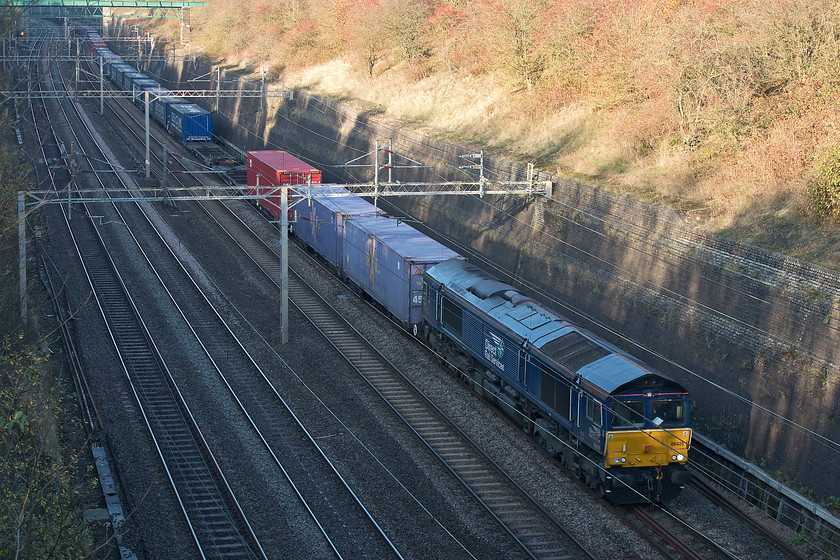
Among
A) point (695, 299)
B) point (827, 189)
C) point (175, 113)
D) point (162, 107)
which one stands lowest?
point (695, 299)

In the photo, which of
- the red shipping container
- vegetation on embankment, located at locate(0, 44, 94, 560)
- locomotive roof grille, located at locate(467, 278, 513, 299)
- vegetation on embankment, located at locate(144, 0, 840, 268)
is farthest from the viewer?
the red shipping container

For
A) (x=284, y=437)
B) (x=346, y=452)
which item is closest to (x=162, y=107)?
(x=284, y=437)

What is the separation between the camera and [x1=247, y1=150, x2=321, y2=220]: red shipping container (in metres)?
35.2

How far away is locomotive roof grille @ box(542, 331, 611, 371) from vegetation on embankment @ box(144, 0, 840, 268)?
5684mm

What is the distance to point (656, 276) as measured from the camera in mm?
22562

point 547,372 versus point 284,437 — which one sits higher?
point 547,372

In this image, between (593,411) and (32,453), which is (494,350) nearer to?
(593,411)

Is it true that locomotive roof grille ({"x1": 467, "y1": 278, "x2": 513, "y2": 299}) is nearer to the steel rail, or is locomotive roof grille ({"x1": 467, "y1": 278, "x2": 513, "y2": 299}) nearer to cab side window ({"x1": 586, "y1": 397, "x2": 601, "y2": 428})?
cab side window ({"x1": 586, "y1": 397, "x2": 601, "y2": 428})

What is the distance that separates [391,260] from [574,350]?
900 centimetres

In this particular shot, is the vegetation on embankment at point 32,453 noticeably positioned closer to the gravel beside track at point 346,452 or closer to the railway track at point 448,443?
the gravel beside track at point 346,452

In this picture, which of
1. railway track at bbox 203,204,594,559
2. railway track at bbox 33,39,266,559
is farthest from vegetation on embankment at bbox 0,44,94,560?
railway track at bbox 203,204,594,559

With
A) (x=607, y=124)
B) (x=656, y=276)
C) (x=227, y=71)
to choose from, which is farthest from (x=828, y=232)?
(x=227, y=71)

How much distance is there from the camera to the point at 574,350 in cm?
1725

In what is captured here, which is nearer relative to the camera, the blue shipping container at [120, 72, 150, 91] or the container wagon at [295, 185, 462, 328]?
the container wagon at [295, 185, 462, 328]
